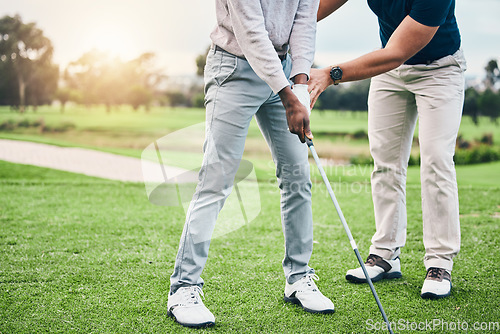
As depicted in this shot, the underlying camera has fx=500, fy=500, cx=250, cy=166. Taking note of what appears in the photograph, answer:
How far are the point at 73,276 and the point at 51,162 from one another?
17.4 ft

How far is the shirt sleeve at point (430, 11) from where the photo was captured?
2.26 m

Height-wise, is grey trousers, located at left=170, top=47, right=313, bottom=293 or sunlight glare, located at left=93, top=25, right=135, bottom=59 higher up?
sunlight glare, located at left=93, top=25, right=135, bottom=59

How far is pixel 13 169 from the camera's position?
687cm

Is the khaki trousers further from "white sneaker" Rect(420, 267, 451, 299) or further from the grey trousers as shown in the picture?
the grey trousers

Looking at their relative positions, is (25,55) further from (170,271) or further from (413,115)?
(413,115)

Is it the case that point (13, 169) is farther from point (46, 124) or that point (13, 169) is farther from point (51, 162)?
point (46, 124)

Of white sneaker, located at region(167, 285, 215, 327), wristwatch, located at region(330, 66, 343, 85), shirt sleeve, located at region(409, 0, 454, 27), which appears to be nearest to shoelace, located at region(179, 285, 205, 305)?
white sneaker, located at region(167, 285, 215, 327)

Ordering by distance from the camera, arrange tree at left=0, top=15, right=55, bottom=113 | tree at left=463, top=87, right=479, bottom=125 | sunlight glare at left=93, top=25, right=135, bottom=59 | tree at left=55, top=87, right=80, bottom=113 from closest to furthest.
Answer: tree at left=0, top=15, right=55, bottom=113 < tree at left=55, top=87, right=80, bottom=113 < sunlight glare at left=93, top=25, right=135, bottom=59 < tree at left=463, top=87, right=479, bottom=125

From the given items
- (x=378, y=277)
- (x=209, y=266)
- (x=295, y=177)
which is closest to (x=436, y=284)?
(x=378, y=277)

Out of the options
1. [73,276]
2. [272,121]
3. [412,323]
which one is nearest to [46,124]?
[73,276]

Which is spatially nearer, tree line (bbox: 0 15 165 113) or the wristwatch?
the wristwatch

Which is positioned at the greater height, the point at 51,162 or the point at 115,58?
the point at 115,58

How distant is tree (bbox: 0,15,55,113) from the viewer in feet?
26.1

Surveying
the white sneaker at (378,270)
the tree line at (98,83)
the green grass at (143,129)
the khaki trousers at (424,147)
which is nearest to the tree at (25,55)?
the tree line at (98,83)
